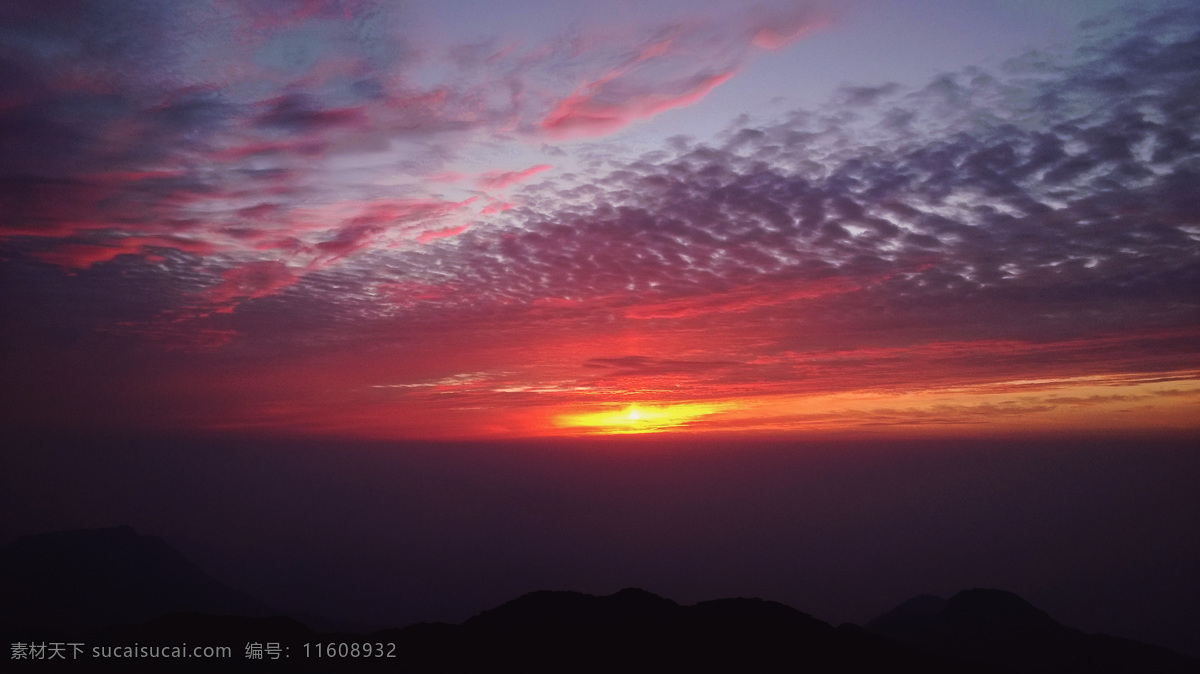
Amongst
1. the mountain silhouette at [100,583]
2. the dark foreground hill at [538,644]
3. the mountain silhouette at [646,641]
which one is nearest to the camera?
the dark foreground hill at [538,644]

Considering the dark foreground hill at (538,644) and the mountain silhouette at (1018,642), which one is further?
the mountain silhouette at (1018,642)

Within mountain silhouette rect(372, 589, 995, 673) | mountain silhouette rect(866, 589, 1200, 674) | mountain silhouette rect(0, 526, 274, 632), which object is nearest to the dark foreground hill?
mountain silhouette rect(372, 589, 995, 673)

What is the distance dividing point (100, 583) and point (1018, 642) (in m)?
215

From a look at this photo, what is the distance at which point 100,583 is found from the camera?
154125 millimetres

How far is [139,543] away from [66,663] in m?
188

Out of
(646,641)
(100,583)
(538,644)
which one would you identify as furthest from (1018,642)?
(100,583)

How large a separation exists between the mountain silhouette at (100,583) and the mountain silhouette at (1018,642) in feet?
511

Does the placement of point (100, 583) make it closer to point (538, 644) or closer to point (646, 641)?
point (538, 644)

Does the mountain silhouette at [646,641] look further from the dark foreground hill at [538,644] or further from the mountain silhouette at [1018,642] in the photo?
the mountain silhouette at [1018,642]

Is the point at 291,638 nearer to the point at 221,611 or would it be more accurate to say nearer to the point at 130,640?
the point at 130,640

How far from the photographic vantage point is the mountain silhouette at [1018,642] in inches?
3398

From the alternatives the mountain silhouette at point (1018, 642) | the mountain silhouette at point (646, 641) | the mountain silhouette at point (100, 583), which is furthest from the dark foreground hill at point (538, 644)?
the mountain silhouette at point (100, 583)

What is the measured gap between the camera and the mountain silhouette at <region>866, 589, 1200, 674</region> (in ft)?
283

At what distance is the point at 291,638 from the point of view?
43.5 metres
